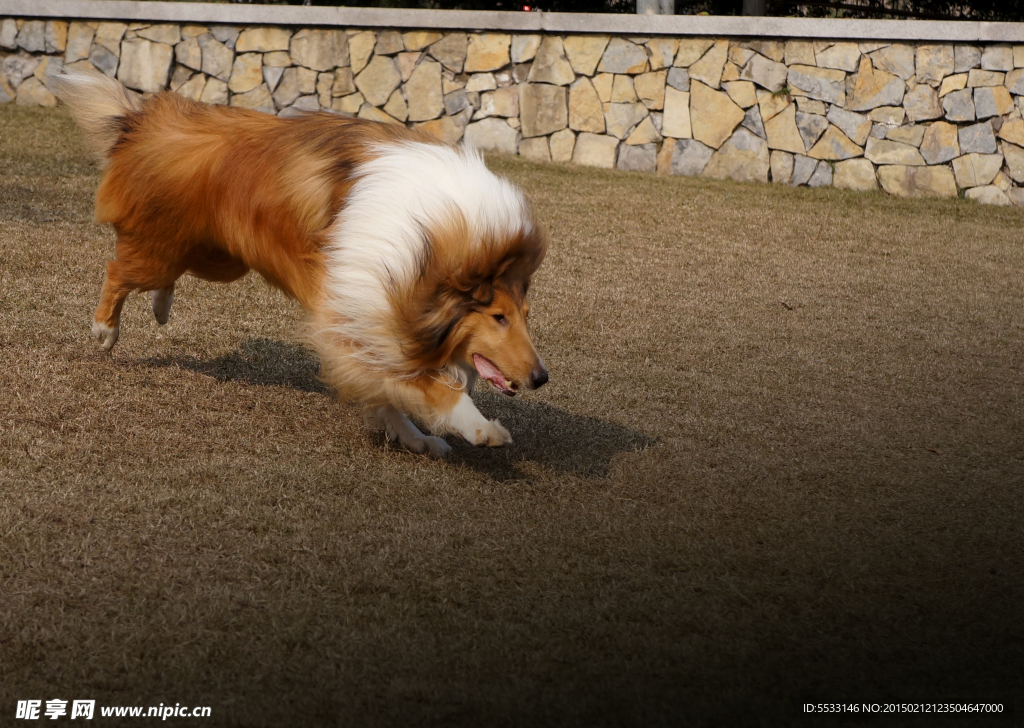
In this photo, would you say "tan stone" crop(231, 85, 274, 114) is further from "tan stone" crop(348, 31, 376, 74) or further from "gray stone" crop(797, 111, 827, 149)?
"gray stone" crop(797, 111, 827, 149)

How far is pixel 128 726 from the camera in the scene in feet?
7.81

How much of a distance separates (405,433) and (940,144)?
8.30 meters

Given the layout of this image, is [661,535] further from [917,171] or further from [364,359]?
[917,171]

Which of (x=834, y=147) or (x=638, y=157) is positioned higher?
(x=834, y=147)

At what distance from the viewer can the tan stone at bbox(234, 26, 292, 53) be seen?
1119cm

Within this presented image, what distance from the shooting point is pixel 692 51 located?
426 inches

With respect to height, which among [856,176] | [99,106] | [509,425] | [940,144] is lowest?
[509,425]

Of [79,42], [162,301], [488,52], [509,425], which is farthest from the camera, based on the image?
[79,42]

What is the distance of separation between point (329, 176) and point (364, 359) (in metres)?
0.67

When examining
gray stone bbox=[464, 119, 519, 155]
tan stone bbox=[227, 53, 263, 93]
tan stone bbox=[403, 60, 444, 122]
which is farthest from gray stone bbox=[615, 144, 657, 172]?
tan stone bbox=[227, 53, 263, 93]

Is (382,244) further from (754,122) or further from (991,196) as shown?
(991,196)

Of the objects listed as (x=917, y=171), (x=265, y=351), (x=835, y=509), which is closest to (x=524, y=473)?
(x=835, y=509)

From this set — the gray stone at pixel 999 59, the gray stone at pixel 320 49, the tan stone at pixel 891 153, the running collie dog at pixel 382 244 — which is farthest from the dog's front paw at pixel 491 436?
the gray stone at pixel 999 59

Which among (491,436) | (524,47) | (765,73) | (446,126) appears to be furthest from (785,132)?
(491,436)
